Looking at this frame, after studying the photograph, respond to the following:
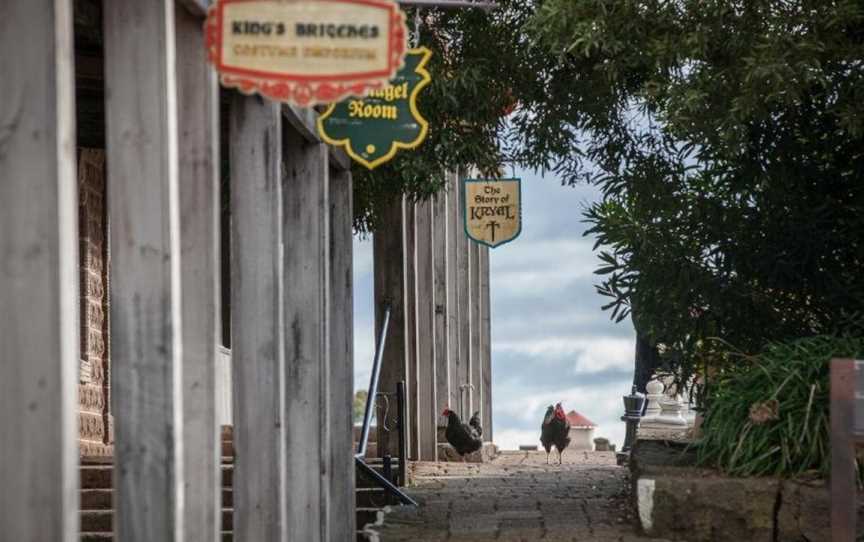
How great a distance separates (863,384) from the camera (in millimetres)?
7285

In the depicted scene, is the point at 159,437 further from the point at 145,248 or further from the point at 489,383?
the point at 489,383

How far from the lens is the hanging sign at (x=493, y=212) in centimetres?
1753

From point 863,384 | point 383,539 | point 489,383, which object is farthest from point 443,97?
point 489,383

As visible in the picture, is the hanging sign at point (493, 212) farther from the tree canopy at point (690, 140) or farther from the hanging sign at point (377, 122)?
the hanging sign at point (377, 122)

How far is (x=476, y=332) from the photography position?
72.6ft

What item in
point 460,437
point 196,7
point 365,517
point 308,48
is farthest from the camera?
point 460,437

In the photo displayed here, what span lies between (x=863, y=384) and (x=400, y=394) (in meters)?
5.79

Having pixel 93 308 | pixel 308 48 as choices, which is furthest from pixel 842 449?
pixel 93 308

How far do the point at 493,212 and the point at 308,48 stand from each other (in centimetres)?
1266

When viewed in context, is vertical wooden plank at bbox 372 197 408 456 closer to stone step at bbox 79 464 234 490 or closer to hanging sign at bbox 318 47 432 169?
stone step at bbox 79 464 234 490

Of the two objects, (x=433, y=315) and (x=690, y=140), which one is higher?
(x=690, y=140)

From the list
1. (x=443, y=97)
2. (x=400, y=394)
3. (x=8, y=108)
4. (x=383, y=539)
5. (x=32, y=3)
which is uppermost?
(x=443, y=97)

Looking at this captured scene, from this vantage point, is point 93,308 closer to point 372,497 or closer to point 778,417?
point 372,497

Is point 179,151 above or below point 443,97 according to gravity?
below
